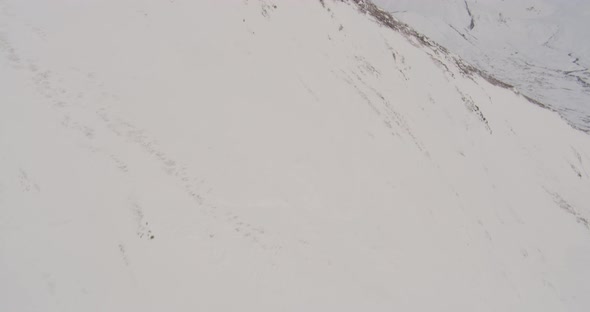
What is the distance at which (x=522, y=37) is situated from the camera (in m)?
111

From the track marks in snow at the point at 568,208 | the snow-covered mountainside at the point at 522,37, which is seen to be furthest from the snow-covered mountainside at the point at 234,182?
the snow-covered mountainside at the point at 522,37

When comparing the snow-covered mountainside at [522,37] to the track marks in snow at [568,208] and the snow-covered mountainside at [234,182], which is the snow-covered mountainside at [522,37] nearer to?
the track marks in snow at [568,208]

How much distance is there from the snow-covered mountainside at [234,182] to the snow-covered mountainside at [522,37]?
71197 mm

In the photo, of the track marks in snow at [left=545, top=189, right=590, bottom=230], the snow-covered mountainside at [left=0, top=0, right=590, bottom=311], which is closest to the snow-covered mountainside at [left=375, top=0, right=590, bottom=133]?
the track marks in snow at [left=545, top=189, right=590, bottom=230]

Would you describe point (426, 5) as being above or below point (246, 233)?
above

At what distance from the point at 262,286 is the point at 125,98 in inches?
251

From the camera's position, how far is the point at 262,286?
9336mm

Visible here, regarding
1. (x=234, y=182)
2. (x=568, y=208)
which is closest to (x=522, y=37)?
(x=568, y=208)

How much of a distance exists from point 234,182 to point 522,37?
122 metres

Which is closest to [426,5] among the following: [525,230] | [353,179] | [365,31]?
[365,31]

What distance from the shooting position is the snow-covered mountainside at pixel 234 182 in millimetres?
8281

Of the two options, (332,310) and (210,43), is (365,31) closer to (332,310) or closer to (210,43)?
(210,43)

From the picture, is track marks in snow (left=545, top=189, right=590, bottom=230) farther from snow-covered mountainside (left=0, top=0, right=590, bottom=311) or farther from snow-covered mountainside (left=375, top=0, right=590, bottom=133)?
snow-covered mountainside (left=375, top=0, right=590, bottom=133)

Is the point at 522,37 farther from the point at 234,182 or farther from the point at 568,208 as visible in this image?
the point at 234,182
